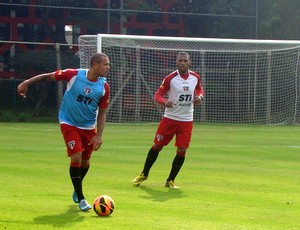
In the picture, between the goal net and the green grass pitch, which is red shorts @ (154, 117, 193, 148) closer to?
the green grass pitch

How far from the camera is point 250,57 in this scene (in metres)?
34.8

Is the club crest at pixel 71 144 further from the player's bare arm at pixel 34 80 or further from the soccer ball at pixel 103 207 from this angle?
the soccer ball at pixel 103 207

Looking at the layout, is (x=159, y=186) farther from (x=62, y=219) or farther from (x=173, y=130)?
(x=62, y=219)

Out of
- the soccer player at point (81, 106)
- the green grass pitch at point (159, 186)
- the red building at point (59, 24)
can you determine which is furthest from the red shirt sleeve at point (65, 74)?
the red building at point (59, 24)

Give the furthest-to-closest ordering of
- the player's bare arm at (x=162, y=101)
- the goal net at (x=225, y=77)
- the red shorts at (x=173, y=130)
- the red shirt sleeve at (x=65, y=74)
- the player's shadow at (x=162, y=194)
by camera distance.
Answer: the goal net at (x=225, y=77) → the red shorts at (x=173, y=130) → the player's bare arm at (x=162, y=101) → the player's shadow at (x=162, y=194) → the red shirt sleeve at (x=65, y=74)

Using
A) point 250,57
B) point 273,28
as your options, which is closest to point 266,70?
point 250,57

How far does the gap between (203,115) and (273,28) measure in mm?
7448

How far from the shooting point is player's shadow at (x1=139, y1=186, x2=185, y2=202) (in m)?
12.7

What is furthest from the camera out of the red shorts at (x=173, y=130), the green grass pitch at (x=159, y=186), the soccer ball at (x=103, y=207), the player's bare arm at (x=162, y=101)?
the red shorts at (x=173, y=130)

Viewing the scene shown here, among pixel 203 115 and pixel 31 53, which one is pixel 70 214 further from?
pixel 31 53

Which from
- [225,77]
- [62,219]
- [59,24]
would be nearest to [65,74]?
→ [62,219]

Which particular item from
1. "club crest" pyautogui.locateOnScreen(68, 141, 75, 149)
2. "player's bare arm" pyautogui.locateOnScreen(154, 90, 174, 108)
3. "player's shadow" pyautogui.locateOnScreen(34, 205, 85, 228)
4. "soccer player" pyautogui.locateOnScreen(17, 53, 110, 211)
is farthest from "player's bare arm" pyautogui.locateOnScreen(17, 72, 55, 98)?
"player's bare arm" pyautogui.locateOnScreen(154, 90, 174, 108)

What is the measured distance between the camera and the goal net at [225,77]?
32719 mm

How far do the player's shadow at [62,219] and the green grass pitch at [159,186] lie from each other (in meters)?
0.01
